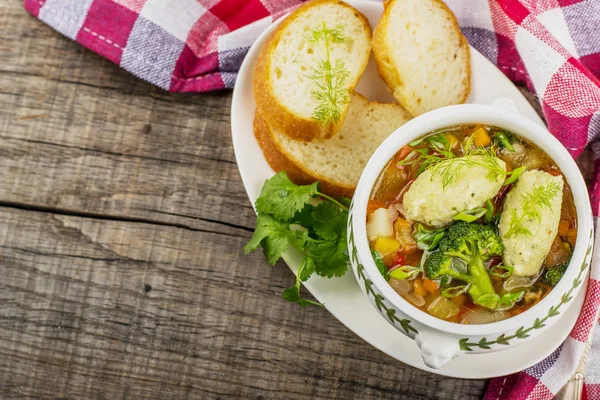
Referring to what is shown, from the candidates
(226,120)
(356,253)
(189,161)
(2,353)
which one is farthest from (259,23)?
(2,353)

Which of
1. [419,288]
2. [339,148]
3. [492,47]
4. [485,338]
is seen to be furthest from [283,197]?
[492,47]

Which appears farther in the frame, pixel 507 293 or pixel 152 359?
pixel 152 359

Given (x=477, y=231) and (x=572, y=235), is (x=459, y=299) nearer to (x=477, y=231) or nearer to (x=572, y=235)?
(x=477, y=231)

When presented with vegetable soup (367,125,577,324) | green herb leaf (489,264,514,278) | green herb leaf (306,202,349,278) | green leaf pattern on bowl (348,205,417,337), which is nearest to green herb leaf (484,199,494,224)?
vegetable soup (367,125,577,324)

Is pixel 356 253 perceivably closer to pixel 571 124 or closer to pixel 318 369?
pixel 318 369

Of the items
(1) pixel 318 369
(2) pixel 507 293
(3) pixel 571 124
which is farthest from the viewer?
(1) pixel 318 369

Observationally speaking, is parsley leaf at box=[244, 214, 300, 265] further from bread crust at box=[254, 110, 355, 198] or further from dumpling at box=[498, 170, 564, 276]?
dumpling at box=[498, 170, 564, 276]
